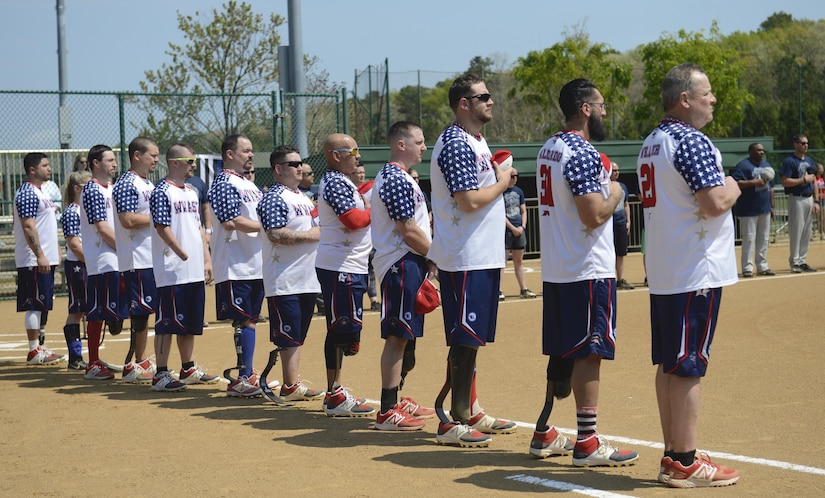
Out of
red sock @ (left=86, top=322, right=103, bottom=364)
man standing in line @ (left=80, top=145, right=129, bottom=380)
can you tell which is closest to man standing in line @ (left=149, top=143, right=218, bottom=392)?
man standing in line @ (left=80, top=145, right=129, bottom=380)

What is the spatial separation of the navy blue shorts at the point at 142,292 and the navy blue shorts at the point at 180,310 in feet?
1.68

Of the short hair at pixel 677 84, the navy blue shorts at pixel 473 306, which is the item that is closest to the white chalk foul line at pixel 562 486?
the navy blue shorts at pixel 473 306

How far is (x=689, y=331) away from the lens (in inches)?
216

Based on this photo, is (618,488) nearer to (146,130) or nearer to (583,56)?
(146,130)

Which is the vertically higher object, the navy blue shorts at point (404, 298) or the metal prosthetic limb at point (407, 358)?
the navy blue shorts at point (404, 298)

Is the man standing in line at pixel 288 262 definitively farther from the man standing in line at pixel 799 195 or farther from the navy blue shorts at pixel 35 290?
the man standing in line at pixel 799 195

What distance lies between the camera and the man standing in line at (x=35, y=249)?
38.5 feet

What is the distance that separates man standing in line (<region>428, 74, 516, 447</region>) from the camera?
261 inches

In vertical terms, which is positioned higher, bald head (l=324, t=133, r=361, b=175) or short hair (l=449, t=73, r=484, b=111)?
short hair (l=449, t=73, r=484, b=111)

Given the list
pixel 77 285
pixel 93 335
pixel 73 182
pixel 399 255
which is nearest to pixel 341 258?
pixel 399 255

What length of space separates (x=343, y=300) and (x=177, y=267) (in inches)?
89.3

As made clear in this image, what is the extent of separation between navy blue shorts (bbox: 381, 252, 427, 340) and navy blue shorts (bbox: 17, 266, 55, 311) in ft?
20.0

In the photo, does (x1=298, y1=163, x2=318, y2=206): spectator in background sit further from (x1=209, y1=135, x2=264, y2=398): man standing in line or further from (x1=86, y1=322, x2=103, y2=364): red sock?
(x1=209, y1=135, x2=264, y2=398): man standing in line

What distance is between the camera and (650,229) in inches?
227
